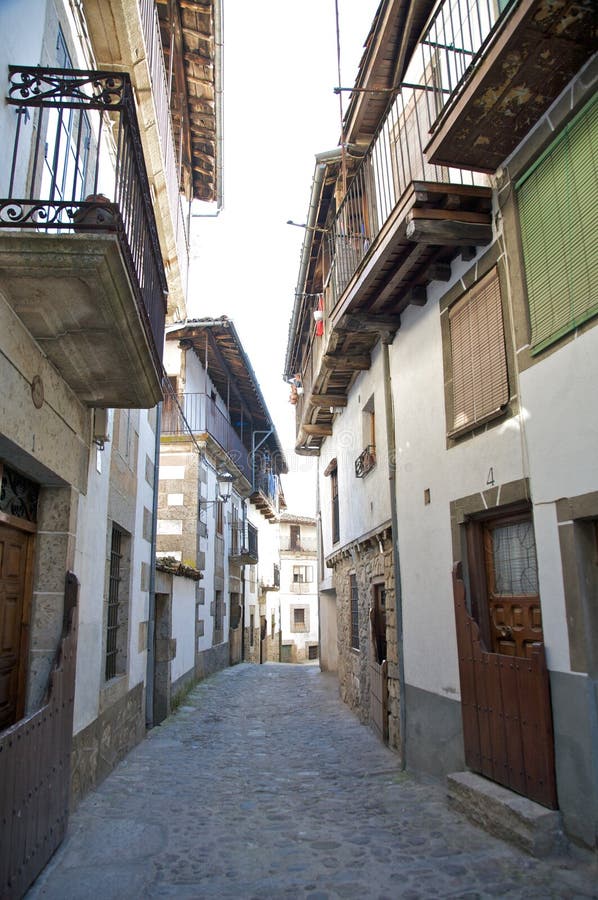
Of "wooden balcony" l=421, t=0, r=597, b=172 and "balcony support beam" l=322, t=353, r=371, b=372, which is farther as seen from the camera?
"balcony support beam" l=322, t=353, r=371, b=372

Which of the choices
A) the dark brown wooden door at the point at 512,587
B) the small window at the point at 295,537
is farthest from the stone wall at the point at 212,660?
the small window at the point at 295,537

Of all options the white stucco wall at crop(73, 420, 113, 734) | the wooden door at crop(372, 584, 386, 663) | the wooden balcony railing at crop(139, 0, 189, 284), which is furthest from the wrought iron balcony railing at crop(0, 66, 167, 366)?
the wooden door at crop(372, 584, 386, 663)

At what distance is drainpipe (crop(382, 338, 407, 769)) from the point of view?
278 inches

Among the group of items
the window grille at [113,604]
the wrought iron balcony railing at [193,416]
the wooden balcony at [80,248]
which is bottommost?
the window grille at [113,604]

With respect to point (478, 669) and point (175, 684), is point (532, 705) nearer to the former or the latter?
point (478, 669)

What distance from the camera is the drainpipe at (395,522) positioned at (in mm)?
7066

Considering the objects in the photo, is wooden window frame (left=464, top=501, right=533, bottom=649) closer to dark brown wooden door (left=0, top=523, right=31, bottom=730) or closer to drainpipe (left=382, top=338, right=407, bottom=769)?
drainpipe (left=382, top=338, right=407, bottom=769)

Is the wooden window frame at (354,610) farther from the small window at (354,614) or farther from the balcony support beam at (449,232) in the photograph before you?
the balcony support beam at (449,232)

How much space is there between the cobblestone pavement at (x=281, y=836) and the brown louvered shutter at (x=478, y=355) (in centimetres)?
316

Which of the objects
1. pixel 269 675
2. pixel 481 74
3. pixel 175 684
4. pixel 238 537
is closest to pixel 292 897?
pixel 481 74

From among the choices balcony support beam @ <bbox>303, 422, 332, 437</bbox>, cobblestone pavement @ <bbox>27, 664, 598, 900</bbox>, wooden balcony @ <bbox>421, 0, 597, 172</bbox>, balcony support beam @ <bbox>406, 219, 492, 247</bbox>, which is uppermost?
balcony support beam @ <bbox>303, 422, 332, 437</bbox>

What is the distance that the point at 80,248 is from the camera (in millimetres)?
3549

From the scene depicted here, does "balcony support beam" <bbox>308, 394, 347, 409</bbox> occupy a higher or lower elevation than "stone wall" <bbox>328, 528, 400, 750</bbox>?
higher

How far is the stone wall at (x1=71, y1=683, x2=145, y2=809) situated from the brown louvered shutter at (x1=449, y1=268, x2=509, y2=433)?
14.0ft
